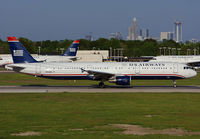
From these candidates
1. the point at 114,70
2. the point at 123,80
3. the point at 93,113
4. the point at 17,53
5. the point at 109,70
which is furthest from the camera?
the point at 17,53

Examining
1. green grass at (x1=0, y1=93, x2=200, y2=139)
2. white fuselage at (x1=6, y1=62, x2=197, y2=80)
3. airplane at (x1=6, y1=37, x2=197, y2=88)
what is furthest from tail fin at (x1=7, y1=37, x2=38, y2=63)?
green grass at (x1=0, y1=93, x2=200, y2=139)

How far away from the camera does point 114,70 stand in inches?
1978

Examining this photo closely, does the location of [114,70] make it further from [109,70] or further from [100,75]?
[100,75]

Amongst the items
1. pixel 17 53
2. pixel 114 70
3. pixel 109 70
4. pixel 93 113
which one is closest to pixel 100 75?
pixel 109 70

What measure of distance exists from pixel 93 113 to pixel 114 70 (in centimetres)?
2202

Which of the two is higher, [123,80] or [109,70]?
[109,70]

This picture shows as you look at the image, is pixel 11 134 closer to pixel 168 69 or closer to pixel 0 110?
pixel 0 110

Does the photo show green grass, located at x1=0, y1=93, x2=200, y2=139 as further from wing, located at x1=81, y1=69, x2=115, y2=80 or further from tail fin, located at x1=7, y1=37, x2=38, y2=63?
tail fin, located at x1=7, y1=37, x2=38, y2=63

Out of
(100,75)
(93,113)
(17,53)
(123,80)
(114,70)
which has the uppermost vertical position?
(17,53)

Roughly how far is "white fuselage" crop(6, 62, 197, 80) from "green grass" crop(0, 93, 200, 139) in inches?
324

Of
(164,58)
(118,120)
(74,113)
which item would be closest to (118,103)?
(74,113)

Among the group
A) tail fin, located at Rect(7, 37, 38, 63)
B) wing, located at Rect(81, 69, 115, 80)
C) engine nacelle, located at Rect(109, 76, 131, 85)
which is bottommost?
engine nacelle, located at Rect(109, 76, 131, 85)

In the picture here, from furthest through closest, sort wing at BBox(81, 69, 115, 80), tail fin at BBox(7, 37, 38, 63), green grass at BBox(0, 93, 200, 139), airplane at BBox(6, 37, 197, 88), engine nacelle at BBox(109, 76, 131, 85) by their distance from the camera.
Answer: tail fin at BBox(7, 37, 38, 63) → airplane at BBox(6, 37, 197, 88) → wing at BBox(81, 69, 115, 80) → engine nacelle at BBox(109, 76, 131, 85) → green grass at BBox(0, 93, 200, 139)

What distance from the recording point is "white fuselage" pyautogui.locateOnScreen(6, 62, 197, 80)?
5000 centimetres
